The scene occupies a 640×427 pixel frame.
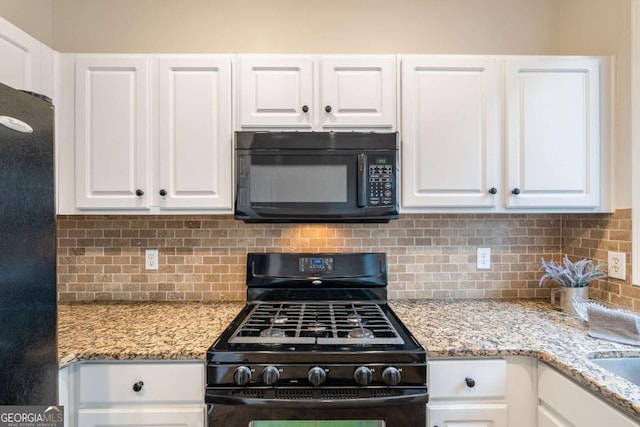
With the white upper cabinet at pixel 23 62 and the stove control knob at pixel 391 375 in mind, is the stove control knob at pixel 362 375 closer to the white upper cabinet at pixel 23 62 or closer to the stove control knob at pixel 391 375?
the stove control knob at pixel 391 375

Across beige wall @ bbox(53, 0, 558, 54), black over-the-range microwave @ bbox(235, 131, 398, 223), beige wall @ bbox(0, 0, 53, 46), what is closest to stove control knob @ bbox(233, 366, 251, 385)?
black over-the-range microwave @ bbox(235, 131, 398, 223)

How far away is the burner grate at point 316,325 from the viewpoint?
131 centimetres

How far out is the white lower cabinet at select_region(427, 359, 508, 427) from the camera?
1289mm

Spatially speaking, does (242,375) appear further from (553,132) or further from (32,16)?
(32,16)

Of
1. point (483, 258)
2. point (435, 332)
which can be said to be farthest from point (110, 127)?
point (483, 258)

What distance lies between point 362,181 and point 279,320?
2.37ft

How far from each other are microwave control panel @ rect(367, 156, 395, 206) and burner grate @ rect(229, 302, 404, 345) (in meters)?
0.53

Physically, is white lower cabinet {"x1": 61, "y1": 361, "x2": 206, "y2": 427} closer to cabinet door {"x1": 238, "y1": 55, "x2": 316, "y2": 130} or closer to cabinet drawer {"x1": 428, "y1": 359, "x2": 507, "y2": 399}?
cabinet drawer {"x1": 428, "y1": 359, "x2": 507, "y2": 399}

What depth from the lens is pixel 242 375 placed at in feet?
3.98

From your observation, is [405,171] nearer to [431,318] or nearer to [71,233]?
[431,318]

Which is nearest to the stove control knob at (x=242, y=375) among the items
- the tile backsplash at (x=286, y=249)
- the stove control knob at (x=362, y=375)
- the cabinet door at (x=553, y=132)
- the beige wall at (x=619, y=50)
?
the stove control knob at (x=362, y=375)

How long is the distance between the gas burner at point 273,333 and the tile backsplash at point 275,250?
584mm

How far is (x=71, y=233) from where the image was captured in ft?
6.34

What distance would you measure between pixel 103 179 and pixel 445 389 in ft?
5.67
